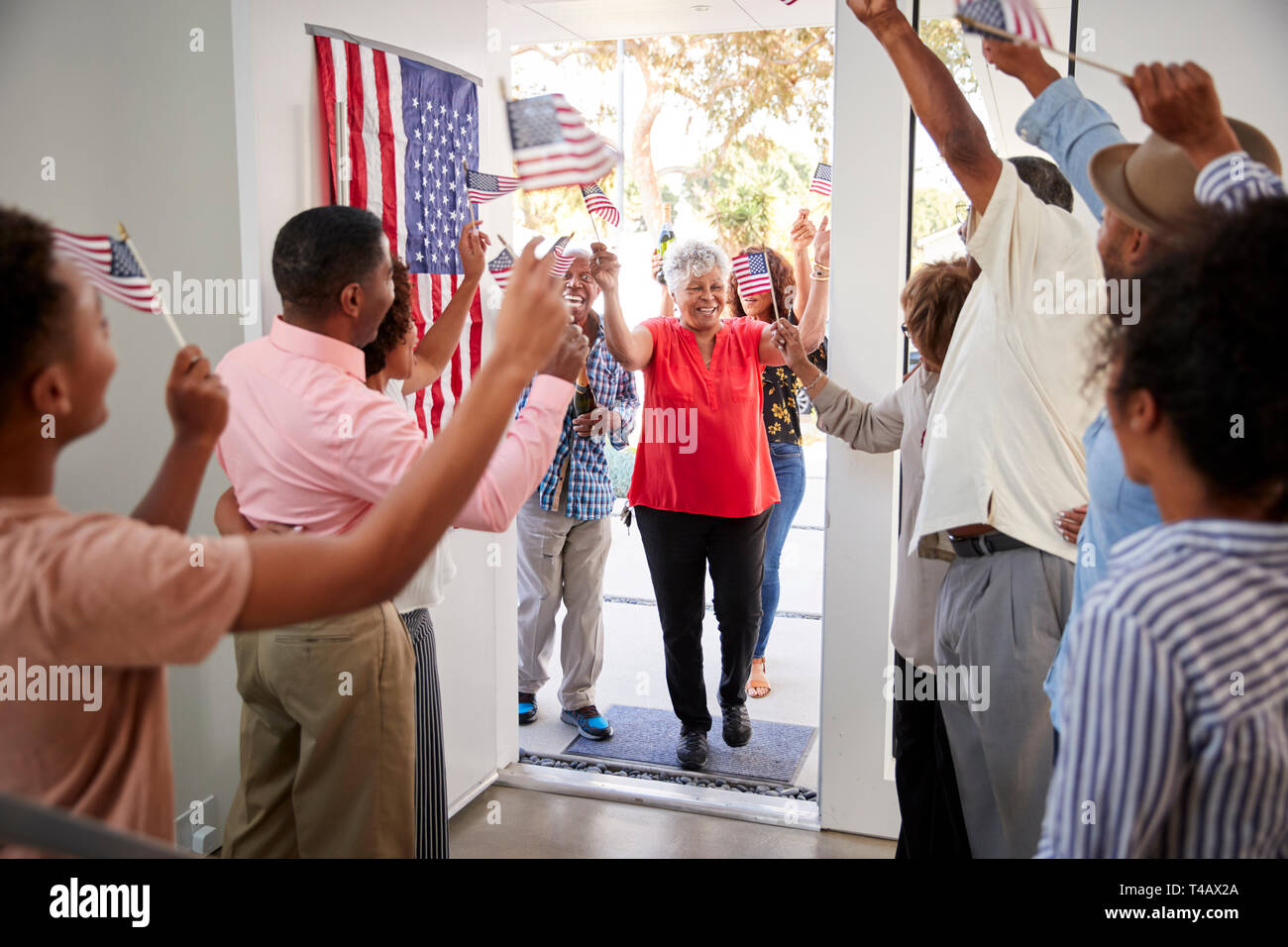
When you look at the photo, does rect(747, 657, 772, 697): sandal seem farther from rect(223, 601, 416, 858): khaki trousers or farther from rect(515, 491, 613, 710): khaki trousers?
rect(223, 601, 416, 858): khaki trousers

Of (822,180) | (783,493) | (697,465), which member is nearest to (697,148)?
(783,493)

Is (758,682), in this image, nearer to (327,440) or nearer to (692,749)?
(692,749)

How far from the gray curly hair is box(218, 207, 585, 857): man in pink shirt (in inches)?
73.9

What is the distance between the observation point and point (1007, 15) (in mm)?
1494

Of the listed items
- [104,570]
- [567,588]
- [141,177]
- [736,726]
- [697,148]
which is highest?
[697,148]

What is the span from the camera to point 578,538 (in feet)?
13.1

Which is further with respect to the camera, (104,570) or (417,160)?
(417,160)

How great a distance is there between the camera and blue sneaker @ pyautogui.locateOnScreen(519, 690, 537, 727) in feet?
13.3

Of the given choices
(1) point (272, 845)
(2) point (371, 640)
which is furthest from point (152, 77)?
(1) point (272, 845)

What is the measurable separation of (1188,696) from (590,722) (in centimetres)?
320

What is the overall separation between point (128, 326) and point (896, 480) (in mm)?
2238

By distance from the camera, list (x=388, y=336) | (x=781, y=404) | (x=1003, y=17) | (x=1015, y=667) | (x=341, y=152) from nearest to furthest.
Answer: (x=1003, y=17) → (x=1015, y=667) → (x=388, y=336) → (x=341, y=152) → (x=781, y=404)

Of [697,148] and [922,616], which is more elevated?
[697,148]

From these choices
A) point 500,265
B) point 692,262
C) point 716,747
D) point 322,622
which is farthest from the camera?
point 716,747
